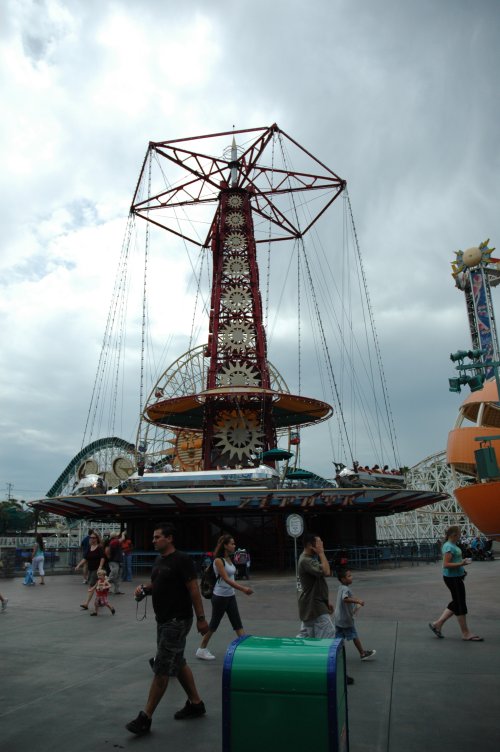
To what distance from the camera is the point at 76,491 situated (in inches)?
1079

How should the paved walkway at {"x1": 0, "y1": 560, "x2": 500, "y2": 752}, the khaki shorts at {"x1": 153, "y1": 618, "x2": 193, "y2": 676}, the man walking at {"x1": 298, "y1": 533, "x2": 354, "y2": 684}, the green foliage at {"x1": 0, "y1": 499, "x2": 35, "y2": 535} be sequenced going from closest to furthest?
the paved walkway at {"x1": 0, "y1": 560, "x2": 500, "y2": 752} < the khaki shorts at {"x1": 153, "y1": 618, "x2": 193, "y2": 676} < the man walking at {"x1": 298, "y1": 533, "x2": 354, "y2": 684} < the green foliage at {"x1": 0, "y1": 499, "x2": 35, "y2": 535}

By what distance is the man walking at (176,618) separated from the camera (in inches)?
197

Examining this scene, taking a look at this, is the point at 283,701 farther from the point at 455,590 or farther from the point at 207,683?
the point at 455,590

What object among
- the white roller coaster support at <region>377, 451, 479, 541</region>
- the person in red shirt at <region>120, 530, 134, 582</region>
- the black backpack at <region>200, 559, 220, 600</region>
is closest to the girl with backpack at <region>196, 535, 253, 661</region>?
the black backpack at <region>200, 559, 220, 600</region>

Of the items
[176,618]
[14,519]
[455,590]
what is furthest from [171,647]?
[14,519]

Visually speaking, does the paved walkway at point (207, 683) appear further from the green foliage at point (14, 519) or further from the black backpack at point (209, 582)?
the green foliage at point (14, 519)

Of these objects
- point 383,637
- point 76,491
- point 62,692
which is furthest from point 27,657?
point 76,491

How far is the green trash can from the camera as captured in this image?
330cm

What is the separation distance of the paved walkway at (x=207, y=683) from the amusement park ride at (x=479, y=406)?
13.9 ft

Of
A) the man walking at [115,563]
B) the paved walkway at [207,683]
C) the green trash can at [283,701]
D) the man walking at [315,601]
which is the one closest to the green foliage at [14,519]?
the man walking at [115,563]

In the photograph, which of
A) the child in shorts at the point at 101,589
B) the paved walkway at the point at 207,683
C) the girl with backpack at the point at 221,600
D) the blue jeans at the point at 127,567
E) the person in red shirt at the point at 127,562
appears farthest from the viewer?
the blue jeans at the point at 127,567

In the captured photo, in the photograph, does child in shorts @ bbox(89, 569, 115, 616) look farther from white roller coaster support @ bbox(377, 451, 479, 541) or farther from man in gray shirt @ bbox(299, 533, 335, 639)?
white roller coaster support @ bbox(377, 451, 479, 541)

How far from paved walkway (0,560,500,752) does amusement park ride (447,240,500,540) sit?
167 inches

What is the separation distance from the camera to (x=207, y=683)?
6.23 m
